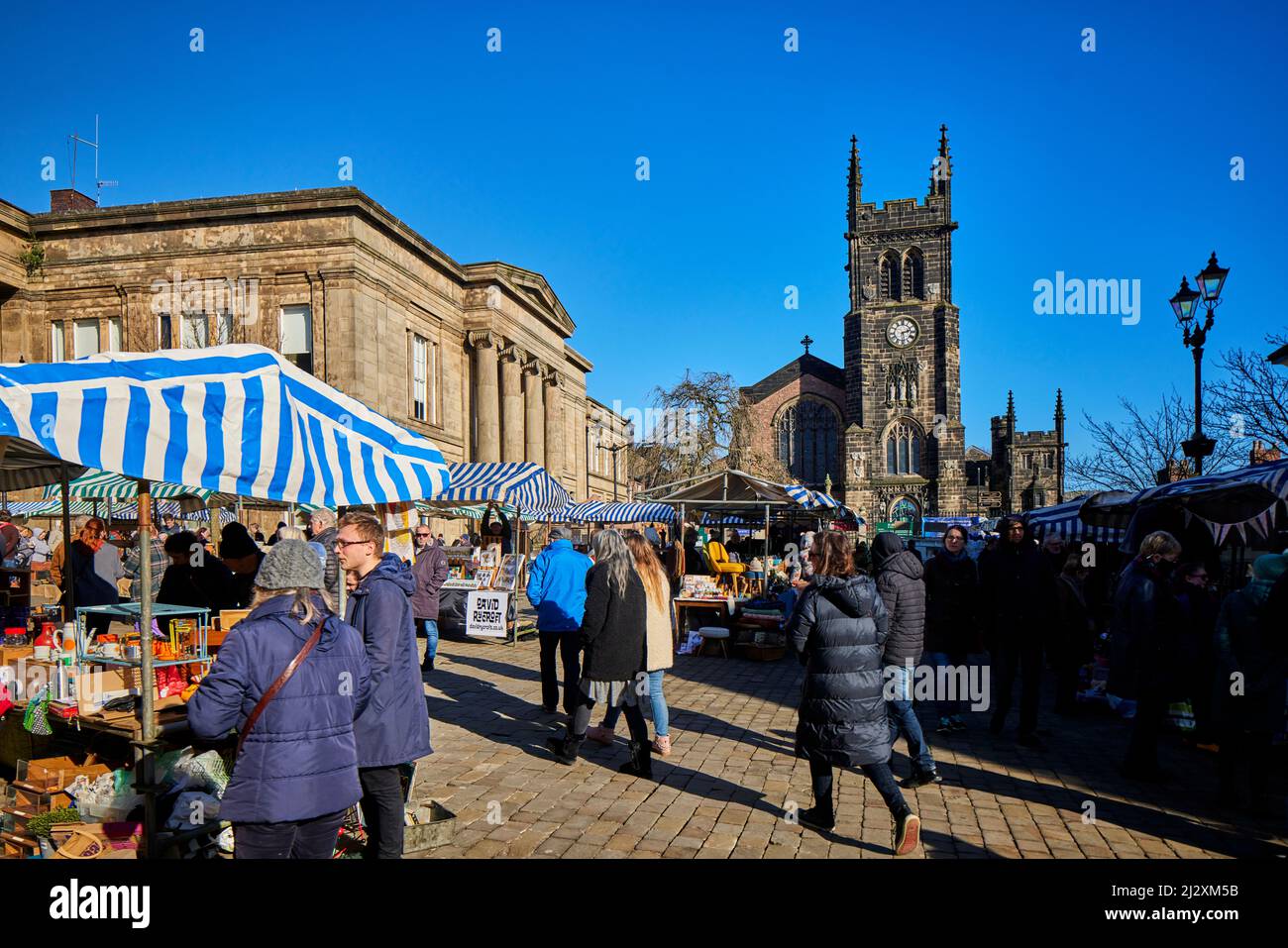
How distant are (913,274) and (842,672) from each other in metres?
69.8

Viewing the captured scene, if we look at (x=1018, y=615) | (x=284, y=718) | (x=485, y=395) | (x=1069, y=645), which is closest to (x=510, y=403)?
(x=485, y=395)

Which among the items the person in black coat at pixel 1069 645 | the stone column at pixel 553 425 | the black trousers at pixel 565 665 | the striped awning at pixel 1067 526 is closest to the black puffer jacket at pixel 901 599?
the black trousers at pixel 565 665

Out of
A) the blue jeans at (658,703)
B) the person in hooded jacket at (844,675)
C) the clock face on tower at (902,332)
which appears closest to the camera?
the person in hooded jacket at (844,675)

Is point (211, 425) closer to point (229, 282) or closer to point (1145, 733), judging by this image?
point (1145, 733)

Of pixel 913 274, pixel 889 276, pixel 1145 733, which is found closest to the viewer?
pixel 1145 733

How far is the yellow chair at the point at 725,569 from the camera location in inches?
583

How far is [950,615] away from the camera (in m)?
7.84

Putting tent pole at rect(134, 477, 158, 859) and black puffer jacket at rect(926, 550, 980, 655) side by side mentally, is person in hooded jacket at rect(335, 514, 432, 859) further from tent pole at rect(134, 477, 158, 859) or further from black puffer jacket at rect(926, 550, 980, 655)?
black puffer jacket at rect(926, 550, 980, 655)

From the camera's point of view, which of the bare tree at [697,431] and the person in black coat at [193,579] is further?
the bare tree at [697,431]

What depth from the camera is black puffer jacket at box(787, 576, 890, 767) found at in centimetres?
482

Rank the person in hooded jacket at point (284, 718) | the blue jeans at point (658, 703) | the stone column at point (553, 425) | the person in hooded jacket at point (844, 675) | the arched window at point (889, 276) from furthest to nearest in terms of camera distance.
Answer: the arched window at point (889, 276) < the stone column at point (553, 425) < the blue jeans at point (658, 703) < the person in hooded jacket at point (844, 675) < the person in hooded jacket at point (284, 718)

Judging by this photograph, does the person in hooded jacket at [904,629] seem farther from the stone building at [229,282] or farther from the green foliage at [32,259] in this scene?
the green foliage at [32,259]

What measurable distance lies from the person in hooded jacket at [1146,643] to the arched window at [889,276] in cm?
6644
